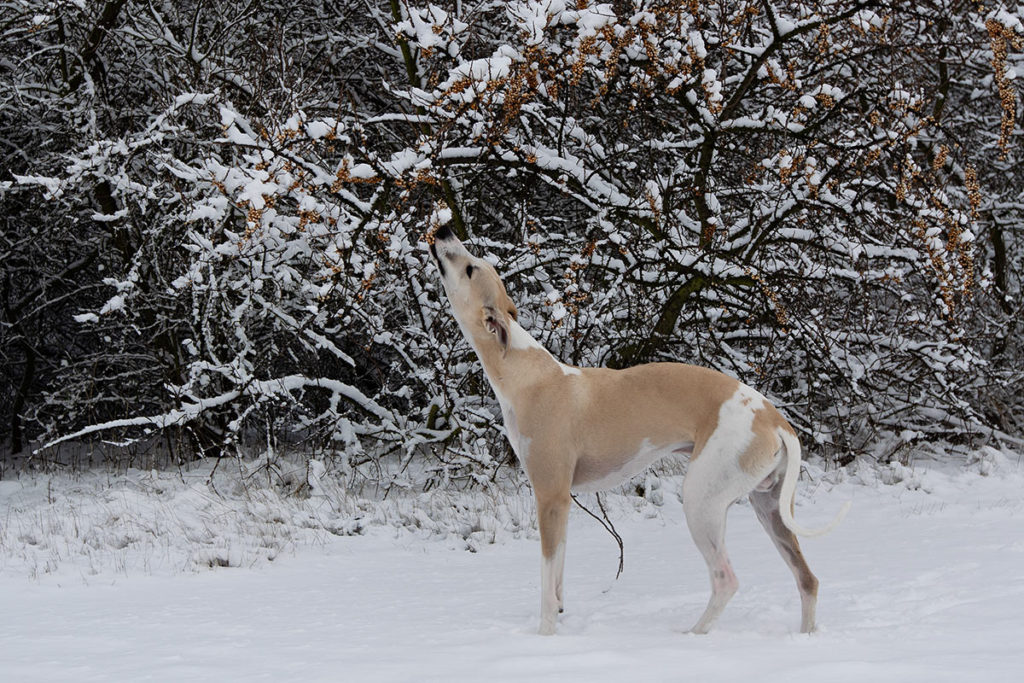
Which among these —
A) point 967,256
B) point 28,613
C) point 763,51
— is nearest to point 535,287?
point 763,51

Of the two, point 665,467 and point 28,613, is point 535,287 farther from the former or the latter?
point 28,613

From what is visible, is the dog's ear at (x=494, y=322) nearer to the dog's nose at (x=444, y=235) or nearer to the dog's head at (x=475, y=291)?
the dog's head at (x=475, y=291)

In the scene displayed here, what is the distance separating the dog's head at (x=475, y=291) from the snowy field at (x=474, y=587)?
128 centimetres

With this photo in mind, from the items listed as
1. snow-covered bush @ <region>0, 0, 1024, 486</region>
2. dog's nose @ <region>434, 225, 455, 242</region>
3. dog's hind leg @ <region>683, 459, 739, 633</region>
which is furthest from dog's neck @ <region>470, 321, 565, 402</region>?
snow-covered bush @ <region>0, 0, 1024, 486</region>

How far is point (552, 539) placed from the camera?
4.37m

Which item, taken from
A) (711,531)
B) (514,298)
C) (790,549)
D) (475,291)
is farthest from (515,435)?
(514,298)

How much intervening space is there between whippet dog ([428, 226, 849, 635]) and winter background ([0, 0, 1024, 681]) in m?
0.40

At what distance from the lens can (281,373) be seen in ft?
37.7

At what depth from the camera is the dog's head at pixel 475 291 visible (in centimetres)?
454

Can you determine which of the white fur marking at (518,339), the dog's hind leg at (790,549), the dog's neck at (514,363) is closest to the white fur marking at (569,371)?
the dog's neck at (514,363)

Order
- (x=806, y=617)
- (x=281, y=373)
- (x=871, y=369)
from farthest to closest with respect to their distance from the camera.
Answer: (x=281, y=373) → (x=871, y=369) → (x=806, y=617)

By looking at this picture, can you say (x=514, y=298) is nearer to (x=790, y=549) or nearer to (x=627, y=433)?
(x=627, y=433)

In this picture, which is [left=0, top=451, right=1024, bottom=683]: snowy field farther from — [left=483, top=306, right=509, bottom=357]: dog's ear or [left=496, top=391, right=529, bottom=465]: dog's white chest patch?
[left=483, top=306, right=509, bottom=357]: dog's ear

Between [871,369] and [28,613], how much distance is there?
692 cm
